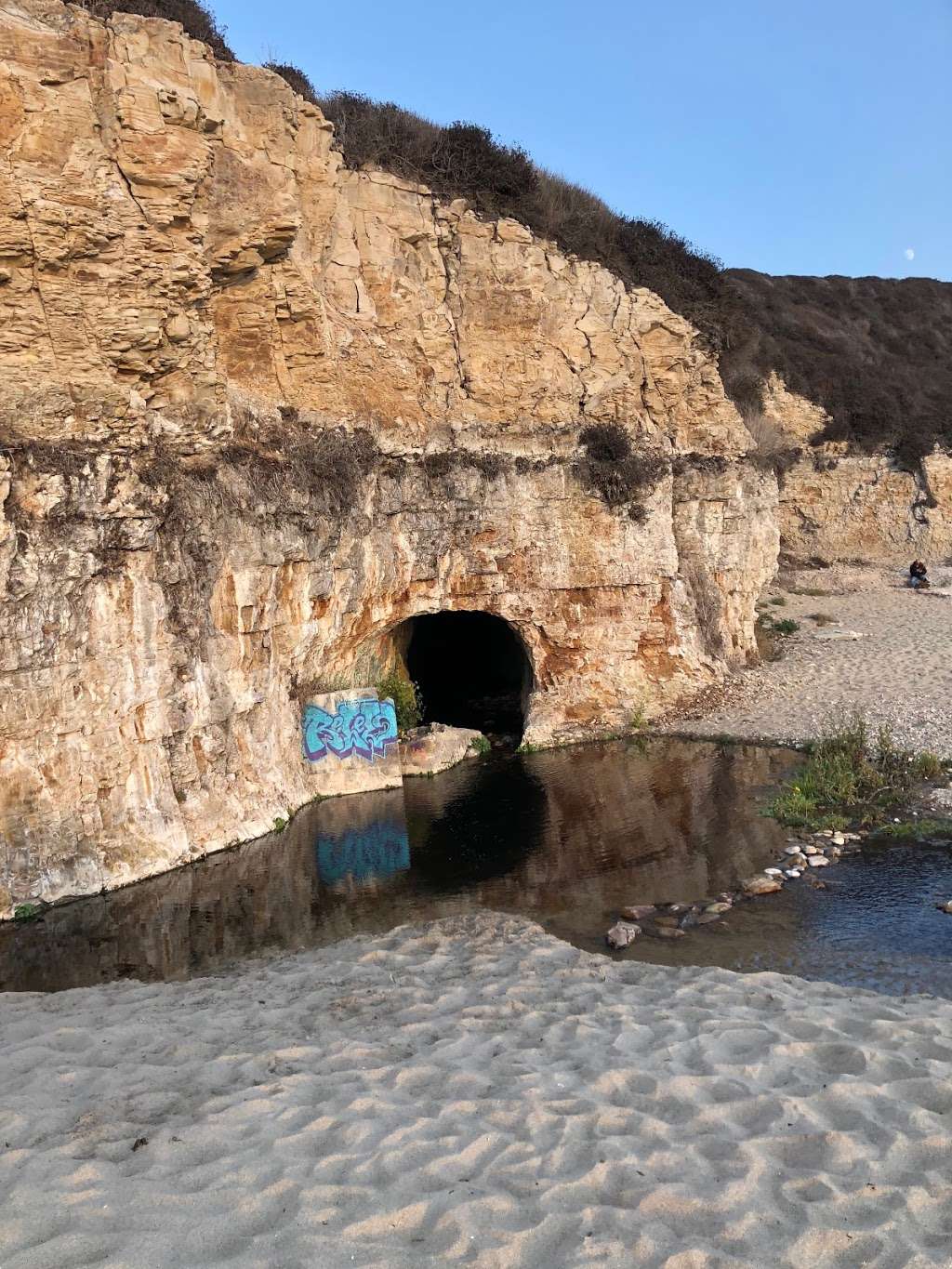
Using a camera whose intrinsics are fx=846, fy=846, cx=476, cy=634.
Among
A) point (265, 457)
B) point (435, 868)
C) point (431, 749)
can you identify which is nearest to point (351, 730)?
point (431, 749)

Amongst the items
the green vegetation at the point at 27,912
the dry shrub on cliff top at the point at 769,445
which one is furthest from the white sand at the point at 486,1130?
the dry shrub on cliff top at the point at 769,445

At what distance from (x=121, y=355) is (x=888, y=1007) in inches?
476

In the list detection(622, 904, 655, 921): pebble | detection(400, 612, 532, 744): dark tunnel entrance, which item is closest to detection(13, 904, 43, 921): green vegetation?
detection(622, 904, 655, 921): pebble

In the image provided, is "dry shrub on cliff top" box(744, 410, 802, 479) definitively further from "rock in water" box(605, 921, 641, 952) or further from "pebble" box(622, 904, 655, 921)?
"rock in water" box(605, 921, 641, 952)

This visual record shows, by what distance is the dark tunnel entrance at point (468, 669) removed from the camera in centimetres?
2197

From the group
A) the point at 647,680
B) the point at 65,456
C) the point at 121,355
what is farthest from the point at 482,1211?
the point at 647,680

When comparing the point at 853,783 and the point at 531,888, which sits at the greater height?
the point at 853,783

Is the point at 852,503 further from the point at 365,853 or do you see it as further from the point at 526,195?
the point at 365,853

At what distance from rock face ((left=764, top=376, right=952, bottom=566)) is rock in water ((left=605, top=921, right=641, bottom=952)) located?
27597 millimetres

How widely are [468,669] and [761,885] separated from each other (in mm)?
16325

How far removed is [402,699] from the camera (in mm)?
18438

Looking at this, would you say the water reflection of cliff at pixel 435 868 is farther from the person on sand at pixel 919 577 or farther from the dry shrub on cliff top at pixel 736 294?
the person on sand at pixel 919 577

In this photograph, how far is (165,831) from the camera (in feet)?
38.9

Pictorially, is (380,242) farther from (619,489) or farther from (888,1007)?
(888,1007)
